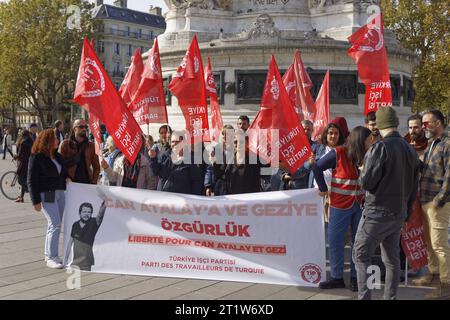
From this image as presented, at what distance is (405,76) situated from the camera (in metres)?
21.3

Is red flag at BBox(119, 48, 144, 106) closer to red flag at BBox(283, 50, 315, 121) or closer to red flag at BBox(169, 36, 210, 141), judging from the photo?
red flag at BBox(169, 36, 210, 141)

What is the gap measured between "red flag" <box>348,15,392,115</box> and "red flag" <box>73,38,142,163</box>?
173 inches

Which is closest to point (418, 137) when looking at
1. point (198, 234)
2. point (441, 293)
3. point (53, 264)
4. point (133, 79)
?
point (441, 293)

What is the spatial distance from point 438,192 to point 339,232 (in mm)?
1220

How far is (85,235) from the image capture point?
291 inches

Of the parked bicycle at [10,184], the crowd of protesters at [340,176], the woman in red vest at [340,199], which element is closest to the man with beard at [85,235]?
the crowd of protesters at [340,176]

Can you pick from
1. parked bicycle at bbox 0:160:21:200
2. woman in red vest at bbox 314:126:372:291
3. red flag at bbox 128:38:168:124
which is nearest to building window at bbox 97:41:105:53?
parked bicycle at bbox 0:160:21:200

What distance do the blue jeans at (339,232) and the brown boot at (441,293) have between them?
886 mm

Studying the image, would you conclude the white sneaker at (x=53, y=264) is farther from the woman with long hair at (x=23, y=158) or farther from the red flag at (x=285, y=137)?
the woman with long hair at (x=23, y=158)

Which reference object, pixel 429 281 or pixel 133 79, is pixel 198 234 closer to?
pixel 429 281

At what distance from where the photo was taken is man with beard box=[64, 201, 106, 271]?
737cm

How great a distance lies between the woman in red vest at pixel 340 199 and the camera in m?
6.62
